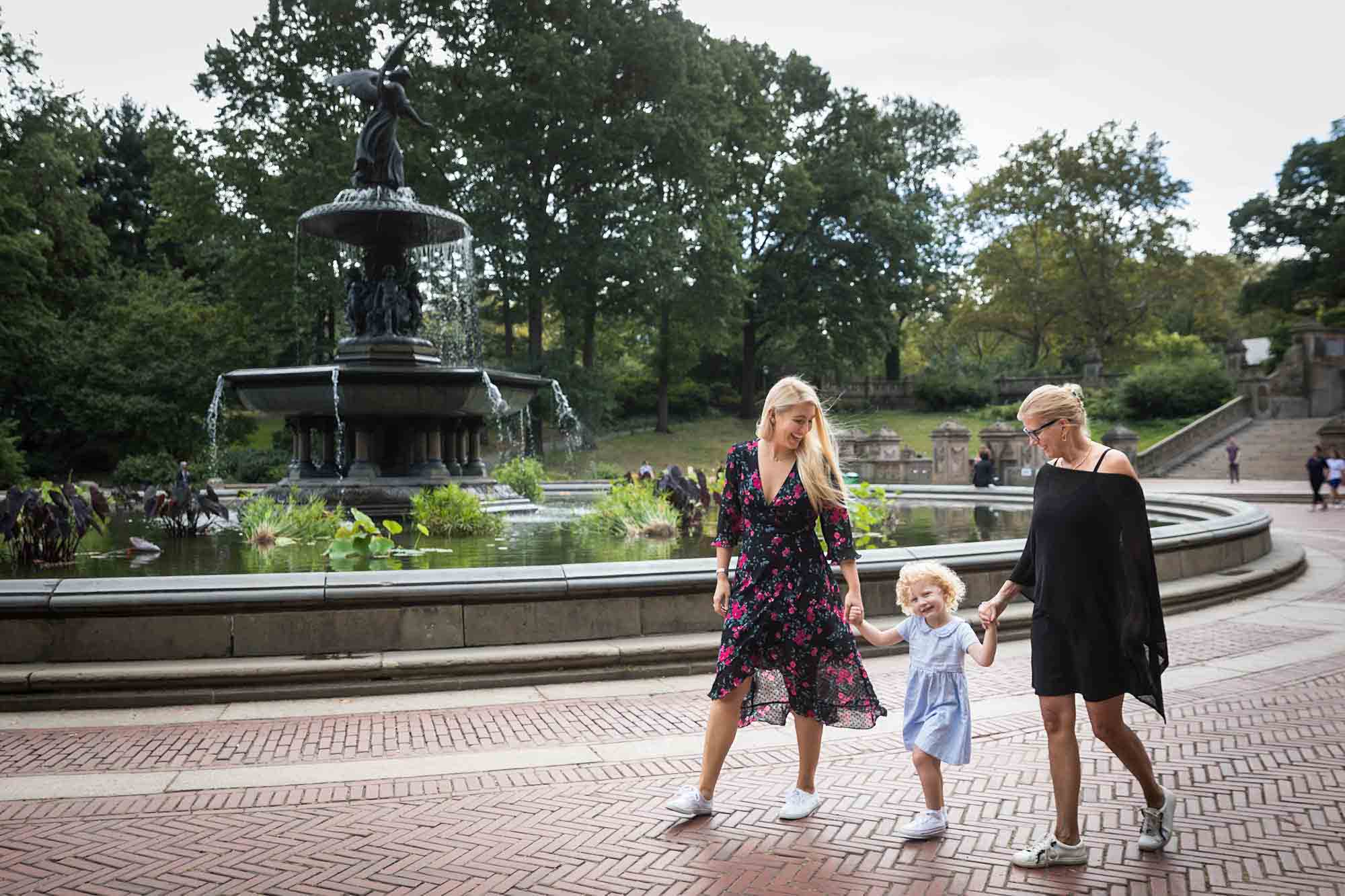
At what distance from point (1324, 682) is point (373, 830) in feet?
21.1

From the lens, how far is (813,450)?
15.1 ft

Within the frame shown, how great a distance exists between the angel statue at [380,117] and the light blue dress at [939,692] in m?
13.9

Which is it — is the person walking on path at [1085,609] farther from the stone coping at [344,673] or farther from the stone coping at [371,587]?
the stone coping at [371,587]

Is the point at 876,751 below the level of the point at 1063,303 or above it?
below

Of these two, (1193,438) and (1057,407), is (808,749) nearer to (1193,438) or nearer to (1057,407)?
(1057,407)

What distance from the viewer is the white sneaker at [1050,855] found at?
160 inches

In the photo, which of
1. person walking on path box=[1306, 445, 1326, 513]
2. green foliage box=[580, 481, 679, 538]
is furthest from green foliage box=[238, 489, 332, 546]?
person walking on path box=[1306, 445, 1326, 513]

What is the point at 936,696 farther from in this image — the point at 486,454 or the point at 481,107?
the point at 486,454

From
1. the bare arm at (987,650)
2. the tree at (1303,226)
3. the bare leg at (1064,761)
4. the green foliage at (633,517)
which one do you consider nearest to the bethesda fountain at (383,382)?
the green foliage at (633,517)

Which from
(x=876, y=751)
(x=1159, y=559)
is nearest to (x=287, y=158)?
(x=1159, y=559)

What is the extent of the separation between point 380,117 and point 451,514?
692 cm

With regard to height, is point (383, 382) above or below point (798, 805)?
above

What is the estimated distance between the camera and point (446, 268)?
4116 centimetres

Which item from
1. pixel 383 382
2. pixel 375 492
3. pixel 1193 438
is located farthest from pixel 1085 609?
pixel 1193 438
